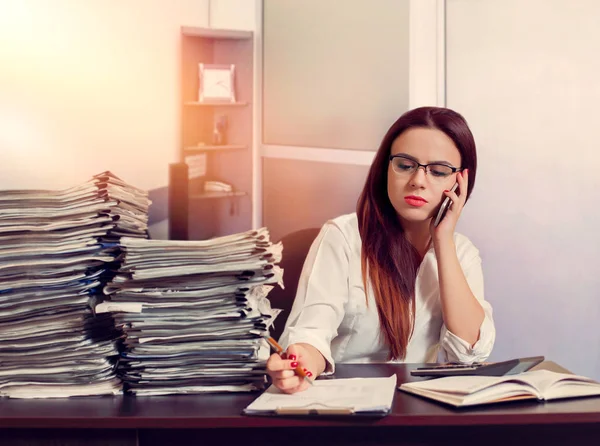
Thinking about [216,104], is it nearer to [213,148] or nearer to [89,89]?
[213,148]

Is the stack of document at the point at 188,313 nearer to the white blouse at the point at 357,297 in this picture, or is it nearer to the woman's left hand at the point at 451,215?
the white blouse at the point at 357,297

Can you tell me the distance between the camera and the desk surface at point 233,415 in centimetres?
104

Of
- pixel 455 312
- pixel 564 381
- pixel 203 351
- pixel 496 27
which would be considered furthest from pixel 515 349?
pixel 203 351

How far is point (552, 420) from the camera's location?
1.06m

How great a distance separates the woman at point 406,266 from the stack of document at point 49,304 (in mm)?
453

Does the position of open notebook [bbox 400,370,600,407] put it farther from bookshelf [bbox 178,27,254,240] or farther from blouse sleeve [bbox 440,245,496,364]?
bookshelf [bbox 178,27,254,240]

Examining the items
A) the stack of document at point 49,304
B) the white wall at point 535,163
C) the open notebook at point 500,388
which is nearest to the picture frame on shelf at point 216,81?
the white wall at point 535,163

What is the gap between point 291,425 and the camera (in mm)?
1045

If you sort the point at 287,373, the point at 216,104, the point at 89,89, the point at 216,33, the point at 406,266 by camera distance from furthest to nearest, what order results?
the point at 216,104
the point at 216,33
the point at 89,89
the point at 406,266
the point at 287,373

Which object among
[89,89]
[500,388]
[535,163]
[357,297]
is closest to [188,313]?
[500,388]

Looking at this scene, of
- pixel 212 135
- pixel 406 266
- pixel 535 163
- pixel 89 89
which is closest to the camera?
pixel 406 266

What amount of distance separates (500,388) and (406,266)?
0.62 m

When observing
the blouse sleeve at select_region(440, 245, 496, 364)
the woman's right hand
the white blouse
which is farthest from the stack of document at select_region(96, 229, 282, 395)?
the blouse sleeve at select_region(440, 245, 496, 364)

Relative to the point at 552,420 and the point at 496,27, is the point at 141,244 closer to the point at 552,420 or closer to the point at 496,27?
the point at 552,420
